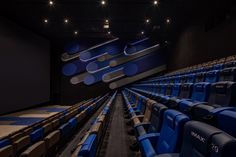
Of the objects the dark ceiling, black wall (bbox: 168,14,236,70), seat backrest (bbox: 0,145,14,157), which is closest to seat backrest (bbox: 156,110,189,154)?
seat backrest (bbox: 0,145,14,157)

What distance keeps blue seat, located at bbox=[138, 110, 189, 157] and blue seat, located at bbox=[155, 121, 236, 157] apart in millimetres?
67

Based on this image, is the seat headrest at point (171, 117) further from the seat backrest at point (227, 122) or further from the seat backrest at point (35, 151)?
the seat backrest at point (35, 151)

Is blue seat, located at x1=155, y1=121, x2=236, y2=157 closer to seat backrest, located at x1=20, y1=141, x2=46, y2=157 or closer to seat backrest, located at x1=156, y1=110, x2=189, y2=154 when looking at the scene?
seat backrest, located at x1=156, y1=110, x2=189, y2=154

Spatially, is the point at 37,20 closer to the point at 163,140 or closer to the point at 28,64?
the point at 28,64

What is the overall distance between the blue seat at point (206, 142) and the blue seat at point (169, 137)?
0.07 meters

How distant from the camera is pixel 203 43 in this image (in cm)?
306

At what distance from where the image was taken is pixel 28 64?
3.74 meters

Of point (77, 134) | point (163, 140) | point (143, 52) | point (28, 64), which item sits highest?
point (143, 52)

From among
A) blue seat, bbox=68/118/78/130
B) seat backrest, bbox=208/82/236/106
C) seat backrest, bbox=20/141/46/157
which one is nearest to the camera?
seat backrest, bbox=20/141/46/157

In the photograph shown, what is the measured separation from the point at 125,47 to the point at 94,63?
65 cm

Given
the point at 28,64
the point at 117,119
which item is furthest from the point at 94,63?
the point at 117,119

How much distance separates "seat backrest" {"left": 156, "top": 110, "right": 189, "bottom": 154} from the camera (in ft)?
1.71

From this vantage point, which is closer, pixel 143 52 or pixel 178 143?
pixel 178 143

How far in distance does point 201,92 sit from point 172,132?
52 cm
